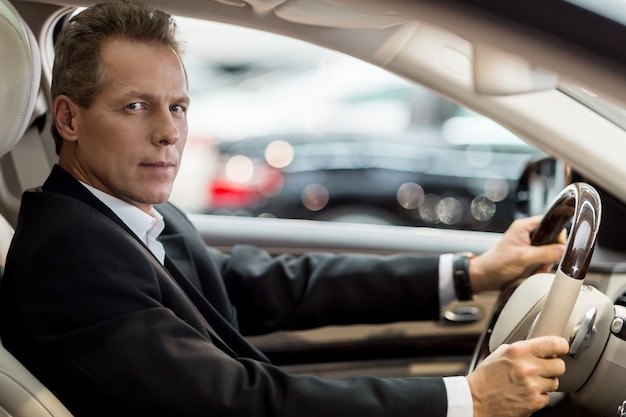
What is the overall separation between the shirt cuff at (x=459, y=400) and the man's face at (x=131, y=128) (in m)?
0.67

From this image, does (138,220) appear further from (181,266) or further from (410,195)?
(410,195)

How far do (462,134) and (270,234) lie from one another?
13.2 ft

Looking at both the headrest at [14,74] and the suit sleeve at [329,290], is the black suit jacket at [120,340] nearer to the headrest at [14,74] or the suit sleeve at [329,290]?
the headrest at [14,74]

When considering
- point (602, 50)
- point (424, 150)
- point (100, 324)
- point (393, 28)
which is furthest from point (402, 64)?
point (424, 150)

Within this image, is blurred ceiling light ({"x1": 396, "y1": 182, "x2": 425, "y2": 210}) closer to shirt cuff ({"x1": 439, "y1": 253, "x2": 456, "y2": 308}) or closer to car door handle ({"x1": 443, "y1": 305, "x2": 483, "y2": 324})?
car door handle ({"x1": 443, "y1": 305, "x2": 483, "y2": 324})

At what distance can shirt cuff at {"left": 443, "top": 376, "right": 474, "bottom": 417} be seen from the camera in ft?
5.16

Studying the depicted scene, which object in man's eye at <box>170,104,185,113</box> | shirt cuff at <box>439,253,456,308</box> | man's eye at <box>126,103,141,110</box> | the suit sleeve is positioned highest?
man's eye at <box>126,103,141,110</box>

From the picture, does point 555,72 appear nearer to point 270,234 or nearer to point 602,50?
point 602,50

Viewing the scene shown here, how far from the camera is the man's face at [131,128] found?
70.2 inches

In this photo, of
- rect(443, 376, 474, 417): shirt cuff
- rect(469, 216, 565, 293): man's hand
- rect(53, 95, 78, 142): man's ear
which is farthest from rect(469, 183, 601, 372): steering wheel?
rect(53, 95, 78, 142): man's ear

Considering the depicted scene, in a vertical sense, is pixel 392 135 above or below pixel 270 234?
below

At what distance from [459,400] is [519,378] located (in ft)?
0.37

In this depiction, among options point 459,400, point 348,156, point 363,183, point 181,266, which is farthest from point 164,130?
point 348,156

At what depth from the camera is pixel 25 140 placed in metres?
2.35
